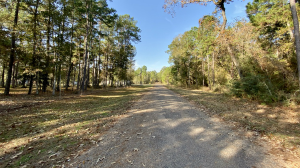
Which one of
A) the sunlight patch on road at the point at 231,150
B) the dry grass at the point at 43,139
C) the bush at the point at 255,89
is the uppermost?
the bush at the point at 255,89

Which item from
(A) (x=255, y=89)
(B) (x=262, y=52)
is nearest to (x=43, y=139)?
(A) (x=255, y=89)

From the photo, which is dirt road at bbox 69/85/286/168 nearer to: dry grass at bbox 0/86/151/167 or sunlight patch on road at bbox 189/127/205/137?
sunlight patch on road at bbox 189/127/205/137

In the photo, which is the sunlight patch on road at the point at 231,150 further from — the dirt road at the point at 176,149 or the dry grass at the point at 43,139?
the dry grass at the point at 43,139

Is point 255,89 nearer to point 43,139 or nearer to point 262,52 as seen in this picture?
point 262,52

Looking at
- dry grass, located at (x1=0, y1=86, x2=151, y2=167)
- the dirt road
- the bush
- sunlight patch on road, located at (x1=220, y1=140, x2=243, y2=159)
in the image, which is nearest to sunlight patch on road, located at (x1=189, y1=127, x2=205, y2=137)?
the dirt road

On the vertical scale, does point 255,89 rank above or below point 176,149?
above

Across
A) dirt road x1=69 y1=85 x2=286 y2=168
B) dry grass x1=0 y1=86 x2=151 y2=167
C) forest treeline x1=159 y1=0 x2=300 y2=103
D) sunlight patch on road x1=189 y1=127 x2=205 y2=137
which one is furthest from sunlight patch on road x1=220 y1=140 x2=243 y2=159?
forest treeline x1=159 y1=0 x2=300 y2=103

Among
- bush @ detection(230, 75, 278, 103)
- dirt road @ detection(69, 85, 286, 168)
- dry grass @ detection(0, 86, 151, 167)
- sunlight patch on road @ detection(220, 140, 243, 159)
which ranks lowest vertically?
dry grass @ detection(0, 86, 151, 167)

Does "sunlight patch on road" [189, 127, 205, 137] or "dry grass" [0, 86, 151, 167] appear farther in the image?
"sunlight patch on road" [189, 127, 205, 137]

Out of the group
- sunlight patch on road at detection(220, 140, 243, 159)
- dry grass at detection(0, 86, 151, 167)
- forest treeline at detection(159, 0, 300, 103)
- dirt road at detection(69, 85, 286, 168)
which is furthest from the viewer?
forest treeline at detection(159, 0, 300, 103)

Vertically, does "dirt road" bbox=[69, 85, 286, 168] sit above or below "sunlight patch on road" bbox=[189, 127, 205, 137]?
below

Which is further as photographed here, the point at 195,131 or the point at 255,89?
the point at 255,89

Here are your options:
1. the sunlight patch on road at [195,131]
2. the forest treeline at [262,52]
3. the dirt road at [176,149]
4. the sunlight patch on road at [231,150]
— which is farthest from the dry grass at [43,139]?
the forest treeline at [262,52]

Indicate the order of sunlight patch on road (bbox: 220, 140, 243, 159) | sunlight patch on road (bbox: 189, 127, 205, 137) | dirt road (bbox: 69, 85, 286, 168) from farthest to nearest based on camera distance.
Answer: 1. sunlight patch on road (bbox: 189, 127, 205, 137)
2. sunlight patch on road (bbox: 220, 140, 243, 159)
3. dirt road (bbox: 69, 85, 286, 168)
